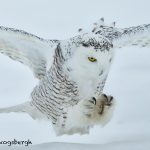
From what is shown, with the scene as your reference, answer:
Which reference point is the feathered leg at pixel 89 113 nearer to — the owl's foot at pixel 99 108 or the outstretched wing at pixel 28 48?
the owl's foot at pixel 99 108

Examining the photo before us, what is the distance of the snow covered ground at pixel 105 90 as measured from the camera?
1072 millimetres

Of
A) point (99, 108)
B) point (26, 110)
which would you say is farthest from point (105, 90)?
point (26, 110)

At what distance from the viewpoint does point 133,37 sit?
43.6 inches

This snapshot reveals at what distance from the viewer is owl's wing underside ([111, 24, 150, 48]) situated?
1101mm

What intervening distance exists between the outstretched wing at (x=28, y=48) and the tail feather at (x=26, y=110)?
65mm

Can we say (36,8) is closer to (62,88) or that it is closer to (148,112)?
(62,88)

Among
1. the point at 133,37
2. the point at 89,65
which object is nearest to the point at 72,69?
the point at 89,65

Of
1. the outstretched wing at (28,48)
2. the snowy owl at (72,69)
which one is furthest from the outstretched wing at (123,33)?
the outstretched wing at (28,48)

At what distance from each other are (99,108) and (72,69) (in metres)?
0.11

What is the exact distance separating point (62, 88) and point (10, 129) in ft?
0.47

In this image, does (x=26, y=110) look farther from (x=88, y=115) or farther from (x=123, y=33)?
(x=123, y=33)

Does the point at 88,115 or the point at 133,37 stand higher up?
the point at 133,37

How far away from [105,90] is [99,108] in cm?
5

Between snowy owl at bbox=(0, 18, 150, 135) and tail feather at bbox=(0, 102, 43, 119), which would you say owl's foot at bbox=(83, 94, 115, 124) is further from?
tail feather at bbox=(0, 102, 43, 119)
